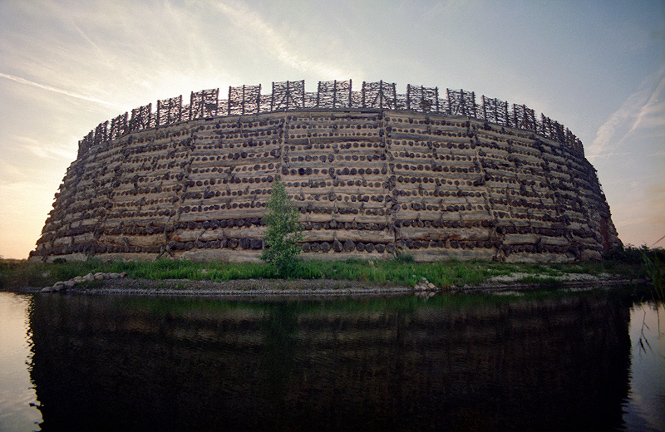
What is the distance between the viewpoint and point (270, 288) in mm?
15859

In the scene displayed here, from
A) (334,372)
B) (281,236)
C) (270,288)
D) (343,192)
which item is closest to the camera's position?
(334,372)

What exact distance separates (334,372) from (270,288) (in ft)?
37.2

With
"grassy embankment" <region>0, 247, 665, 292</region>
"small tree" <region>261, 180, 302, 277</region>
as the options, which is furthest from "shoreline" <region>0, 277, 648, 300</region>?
"small tree" <region>261, 180, 302, 277</region>

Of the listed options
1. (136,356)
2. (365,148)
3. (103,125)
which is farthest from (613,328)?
(103,125)

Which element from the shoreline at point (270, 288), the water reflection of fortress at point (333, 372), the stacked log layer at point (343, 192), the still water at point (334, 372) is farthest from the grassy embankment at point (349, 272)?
the water reflection of fortress at point (333, 372)

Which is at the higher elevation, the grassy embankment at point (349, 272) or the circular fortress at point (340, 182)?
the circular fortress at point (340, 182)

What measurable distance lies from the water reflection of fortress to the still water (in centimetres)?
3

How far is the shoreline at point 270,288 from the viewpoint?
15096mm

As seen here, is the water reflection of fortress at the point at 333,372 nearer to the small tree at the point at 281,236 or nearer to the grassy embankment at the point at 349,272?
the grassy embankment at the point at 349,272

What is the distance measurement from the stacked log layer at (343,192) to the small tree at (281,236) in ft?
12.2

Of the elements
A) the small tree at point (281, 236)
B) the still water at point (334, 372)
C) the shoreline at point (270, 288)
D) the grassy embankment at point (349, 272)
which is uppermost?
the small tree at point (281, 236)

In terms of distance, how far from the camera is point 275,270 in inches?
709

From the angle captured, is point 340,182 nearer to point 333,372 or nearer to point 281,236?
point 281,236

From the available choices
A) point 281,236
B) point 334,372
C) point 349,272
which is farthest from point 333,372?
point 281,236
